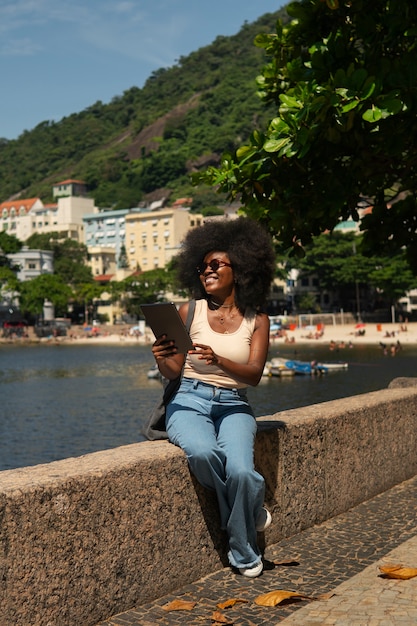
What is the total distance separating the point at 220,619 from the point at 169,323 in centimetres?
159

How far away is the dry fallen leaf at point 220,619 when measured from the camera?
4176mm

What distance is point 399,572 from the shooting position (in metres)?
4.61

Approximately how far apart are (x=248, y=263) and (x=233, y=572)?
1.85 meters

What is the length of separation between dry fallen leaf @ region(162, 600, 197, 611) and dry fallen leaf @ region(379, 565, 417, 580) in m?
1.03

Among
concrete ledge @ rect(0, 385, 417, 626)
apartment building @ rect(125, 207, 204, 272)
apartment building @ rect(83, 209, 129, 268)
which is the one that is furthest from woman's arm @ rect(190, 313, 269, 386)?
apartment building @ rect(83, 209, 129, 268)

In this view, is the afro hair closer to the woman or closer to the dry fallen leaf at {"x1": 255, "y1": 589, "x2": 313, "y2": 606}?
the woman

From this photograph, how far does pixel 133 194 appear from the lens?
184m

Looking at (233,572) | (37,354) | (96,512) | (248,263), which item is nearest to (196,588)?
(233,572)

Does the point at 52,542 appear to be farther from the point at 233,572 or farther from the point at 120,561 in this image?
the point at 233,572

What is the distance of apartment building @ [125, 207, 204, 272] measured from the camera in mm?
138000

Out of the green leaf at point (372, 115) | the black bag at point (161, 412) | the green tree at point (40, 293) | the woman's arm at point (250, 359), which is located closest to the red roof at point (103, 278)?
the green tree at point (40, 293)

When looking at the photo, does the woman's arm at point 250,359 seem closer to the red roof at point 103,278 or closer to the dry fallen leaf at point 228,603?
the dry fallen leaf at point 228,603

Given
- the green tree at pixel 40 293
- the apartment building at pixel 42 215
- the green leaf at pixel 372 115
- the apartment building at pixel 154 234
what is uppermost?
the apartment building at pixel 42 215

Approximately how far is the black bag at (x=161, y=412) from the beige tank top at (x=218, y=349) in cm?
8
